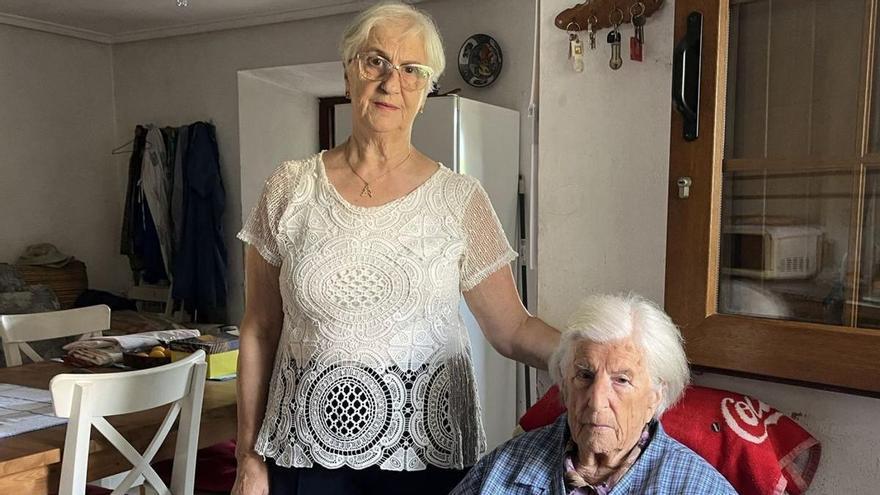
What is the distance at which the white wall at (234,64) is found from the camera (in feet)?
12.4

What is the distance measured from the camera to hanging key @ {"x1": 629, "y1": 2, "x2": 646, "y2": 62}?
140 centimetres

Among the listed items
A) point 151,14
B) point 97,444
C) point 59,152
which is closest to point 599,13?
point 97,444

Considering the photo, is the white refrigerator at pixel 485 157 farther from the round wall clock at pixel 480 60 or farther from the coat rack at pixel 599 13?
the coat rack at pixel 599 13

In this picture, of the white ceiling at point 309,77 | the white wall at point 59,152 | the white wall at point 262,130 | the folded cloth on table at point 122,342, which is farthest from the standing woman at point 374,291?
the white wall at point 59,152

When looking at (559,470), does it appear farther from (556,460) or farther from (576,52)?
(576,52)

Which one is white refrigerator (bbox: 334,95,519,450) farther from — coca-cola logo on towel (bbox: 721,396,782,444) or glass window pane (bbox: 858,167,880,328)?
glass window pane (bbox: 858,167,880,328)

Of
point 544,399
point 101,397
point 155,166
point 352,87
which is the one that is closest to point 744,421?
point 544,399

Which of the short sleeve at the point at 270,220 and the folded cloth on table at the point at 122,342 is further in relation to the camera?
the folded cloth on table at the point at 122,342

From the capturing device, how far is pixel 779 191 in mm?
1262

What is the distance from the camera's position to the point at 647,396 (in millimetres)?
1203

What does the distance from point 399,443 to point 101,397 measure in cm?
80

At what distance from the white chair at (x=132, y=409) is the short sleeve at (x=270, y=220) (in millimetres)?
590

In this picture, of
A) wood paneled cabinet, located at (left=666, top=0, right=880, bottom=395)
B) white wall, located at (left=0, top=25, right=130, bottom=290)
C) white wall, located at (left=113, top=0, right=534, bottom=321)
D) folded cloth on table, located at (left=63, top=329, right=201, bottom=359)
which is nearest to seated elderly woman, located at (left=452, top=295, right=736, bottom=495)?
wood paneled cabinet, located at (left=666, top=0, right=880, bottom=395)

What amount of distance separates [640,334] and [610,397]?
0.37 feet
